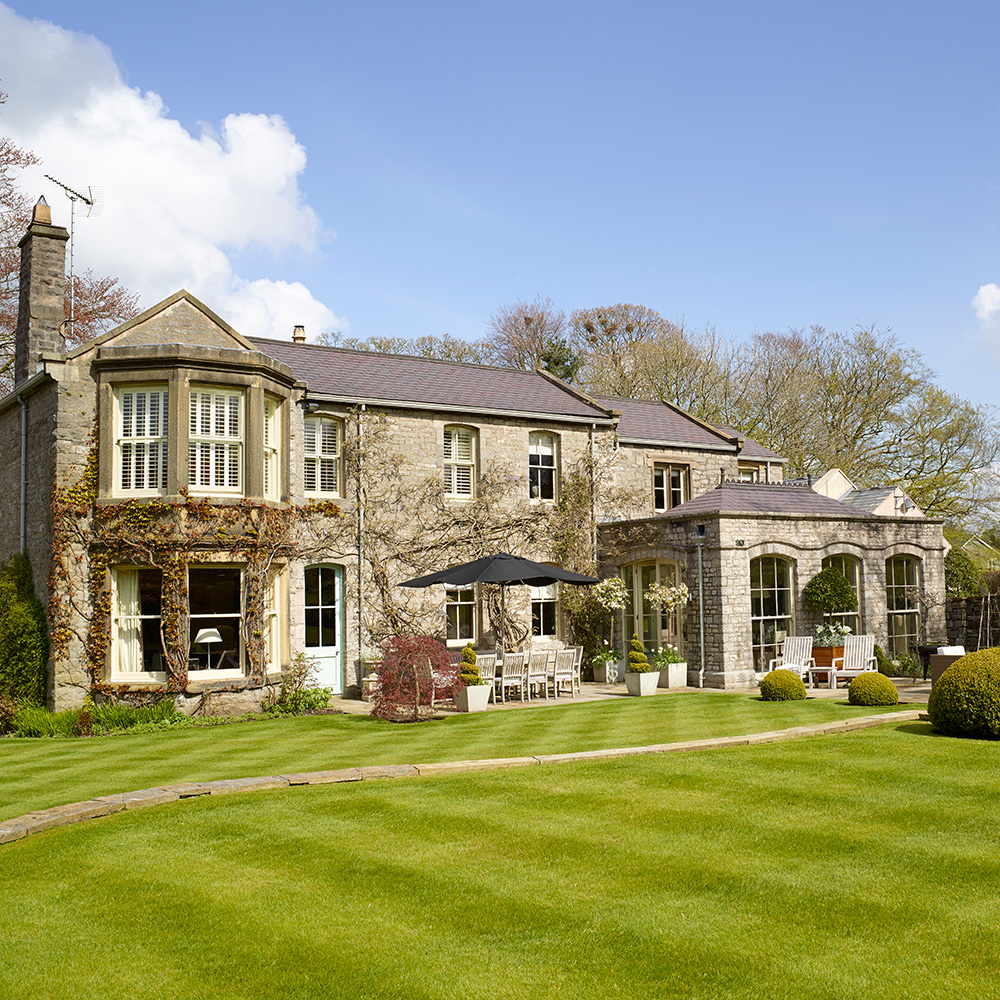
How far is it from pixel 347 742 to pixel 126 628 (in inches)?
222

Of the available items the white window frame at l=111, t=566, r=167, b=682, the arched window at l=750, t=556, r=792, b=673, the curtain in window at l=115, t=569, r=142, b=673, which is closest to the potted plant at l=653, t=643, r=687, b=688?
the arched window at l=750, t=556, r=792, b=673

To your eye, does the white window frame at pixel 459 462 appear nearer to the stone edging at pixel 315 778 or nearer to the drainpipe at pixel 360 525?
the drainpipe at pixel 360 525

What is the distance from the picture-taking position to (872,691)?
1480cm

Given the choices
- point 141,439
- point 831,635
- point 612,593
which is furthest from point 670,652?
point 141,439

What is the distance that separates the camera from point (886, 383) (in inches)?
1481

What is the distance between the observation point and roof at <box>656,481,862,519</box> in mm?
20453

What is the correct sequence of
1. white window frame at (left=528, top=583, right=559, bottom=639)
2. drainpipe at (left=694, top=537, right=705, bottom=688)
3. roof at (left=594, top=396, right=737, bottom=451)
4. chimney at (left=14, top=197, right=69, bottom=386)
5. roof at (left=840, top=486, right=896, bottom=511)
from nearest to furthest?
chimney at (left=14, top=197, right=69, bottom=386), drainpipe at (left=694, top=537, right=705, bottom=688), white window frame at (left=528, top=583, right=559, bottom=639), roof at (left=594, top=396, right=737, bottom=451), roof at (left=840, top=486, right=896, bottom=511)

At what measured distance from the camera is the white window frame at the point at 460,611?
2089cm

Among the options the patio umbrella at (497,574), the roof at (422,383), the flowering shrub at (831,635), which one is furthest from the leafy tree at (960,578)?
the patio umbrella at (497,574)

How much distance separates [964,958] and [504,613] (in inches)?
639

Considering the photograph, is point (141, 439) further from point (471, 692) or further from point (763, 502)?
point (763, 502)

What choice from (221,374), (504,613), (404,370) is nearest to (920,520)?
(504,613)

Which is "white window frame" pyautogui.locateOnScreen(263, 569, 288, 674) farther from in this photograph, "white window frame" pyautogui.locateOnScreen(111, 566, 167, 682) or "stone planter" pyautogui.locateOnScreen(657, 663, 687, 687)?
"stone planter" pyautogui.locateOnScreen(657, 663, 687, 687)

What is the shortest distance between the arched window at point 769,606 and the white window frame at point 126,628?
11931mm
